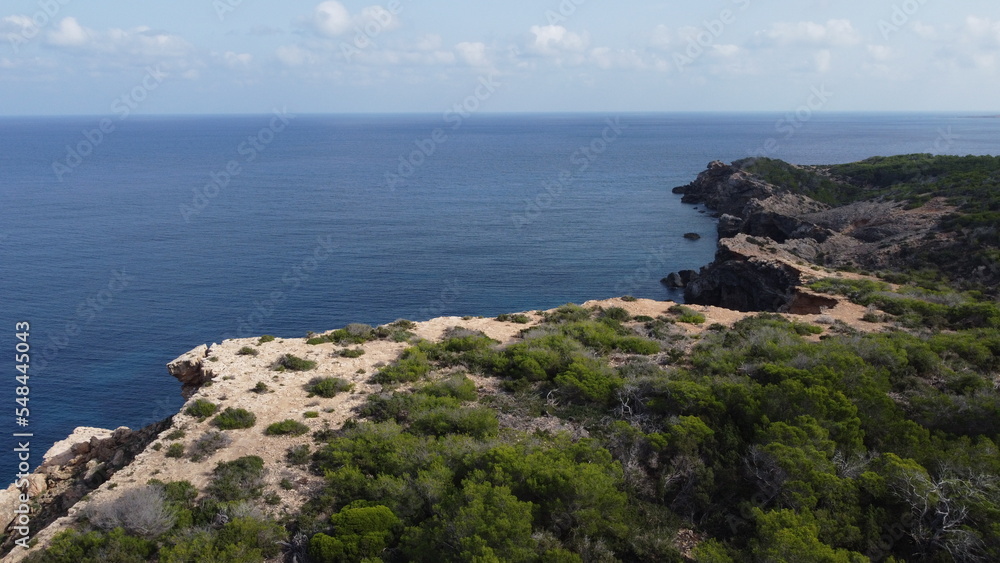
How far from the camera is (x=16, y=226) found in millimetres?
84250

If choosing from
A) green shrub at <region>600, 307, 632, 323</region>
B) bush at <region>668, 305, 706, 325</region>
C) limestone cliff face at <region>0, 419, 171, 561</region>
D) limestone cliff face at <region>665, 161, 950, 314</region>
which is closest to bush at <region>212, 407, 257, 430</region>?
limestone cliff face at <region>0, 419, 171, 561</region>

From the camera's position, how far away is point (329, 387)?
24.6 metres

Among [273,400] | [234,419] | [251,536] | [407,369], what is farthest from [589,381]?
[234,419]

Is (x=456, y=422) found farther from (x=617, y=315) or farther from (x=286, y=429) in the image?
(x=617, y=315)

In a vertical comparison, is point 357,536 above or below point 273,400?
below

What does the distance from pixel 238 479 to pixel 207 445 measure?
116 inches

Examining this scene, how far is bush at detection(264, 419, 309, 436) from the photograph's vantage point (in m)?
21.7

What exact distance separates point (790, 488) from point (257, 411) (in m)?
18.5

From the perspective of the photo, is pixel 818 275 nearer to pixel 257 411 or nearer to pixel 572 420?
pixel 572 420

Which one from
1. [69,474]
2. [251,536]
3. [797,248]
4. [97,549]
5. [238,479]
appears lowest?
[69,474]

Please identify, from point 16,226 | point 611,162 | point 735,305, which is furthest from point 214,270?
point 611,162

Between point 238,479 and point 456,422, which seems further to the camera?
point 456,422

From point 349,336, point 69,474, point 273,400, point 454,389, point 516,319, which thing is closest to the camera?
point 454,389

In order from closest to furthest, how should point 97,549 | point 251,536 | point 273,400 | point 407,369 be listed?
point 97,549 → point 251,536 → point 273,400 → point 407,369
